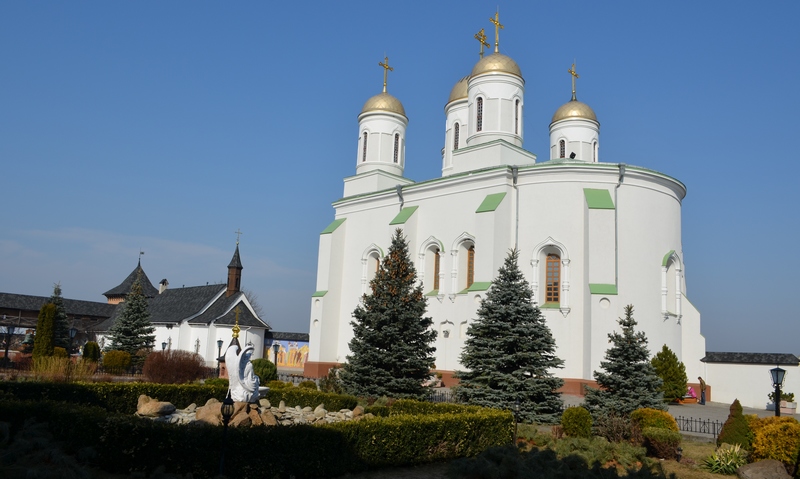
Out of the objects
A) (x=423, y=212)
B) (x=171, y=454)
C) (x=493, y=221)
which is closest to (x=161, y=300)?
(x=423, y=212)

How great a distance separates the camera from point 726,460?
1277cm

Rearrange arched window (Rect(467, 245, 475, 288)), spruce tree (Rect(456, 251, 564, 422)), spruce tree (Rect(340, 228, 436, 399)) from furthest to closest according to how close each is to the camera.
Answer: arched window (Rect(467, 245, 475, 288)), spruce tree (Rect(340, 228, 436, 399)), spruce tree (Rect(456, 251, 564, 422))

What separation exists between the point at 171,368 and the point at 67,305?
37.4 m

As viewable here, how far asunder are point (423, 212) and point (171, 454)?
2181cm

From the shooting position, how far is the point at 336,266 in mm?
33625

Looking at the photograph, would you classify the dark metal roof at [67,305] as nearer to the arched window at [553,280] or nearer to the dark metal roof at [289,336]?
the dark metal roof at [289,336]

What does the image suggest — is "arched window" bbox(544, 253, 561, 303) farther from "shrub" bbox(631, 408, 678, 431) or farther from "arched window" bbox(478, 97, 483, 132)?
"shrub" bbox(631, 408, 678, 431)

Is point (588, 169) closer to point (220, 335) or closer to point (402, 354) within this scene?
point (402, 354)

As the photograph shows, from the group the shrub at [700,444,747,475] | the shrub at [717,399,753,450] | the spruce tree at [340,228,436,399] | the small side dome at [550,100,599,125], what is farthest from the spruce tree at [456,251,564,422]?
the small side dome at [550,100,599,125]

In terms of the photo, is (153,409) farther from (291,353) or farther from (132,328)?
(291,353)

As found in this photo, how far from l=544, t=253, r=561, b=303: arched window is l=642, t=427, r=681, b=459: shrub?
12.3 metres

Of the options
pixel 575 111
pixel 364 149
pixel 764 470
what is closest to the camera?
pixel 764 470

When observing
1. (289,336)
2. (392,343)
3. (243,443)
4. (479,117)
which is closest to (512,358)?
(392,343)

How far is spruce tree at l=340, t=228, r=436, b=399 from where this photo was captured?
18.7 metres
